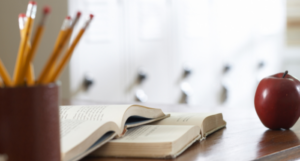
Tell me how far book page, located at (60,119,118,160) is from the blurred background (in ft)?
4.38

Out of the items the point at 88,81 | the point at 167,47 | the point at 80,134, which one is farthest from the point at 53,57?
the point at 167,47

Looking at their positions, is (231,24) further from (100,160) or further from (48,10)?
(48,10)

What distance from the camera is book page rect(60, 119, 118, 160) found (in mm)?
548

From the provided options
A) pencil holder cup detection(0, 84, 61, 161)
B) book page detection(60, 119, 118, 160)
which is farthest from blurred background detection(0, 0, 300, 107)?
pencil holder cup detection(0, 84, 61, 161)

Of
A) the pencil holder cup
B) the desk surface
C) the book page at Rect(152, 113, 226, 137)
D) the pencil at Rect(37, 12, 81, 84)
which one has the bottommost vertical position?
the desk surface

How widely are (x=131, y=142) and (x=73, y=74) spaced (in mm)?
1742

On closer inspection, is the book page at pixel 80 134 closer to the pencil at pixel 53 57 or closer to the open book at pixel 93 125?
the open book at pixel 93 125

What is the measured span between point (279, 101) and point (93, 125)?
448 millimetres

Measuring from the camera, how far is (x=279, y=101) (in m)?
0.84

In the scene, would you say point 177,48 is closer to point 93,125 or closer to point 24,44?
point 93,125

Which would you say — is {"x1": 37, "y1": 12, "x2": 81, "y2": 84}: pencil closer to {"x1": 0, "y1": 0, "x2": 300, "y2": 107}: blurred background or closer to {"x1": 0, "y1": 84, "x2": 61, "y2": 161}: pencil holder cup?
{"x1": 0, "y1": 84, "x2": 61, "y2": 161}: pencil holder cup

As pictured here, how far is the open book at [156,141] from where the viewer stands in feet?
2.02

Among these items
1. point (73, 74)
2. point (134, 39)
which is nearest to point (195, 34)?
point (134, 39)

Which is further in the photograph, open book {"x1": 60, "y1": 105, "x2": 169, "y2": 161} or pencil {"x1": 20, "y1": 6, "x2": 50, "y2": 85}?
open book {"x1": 60, "y1": 105, "x2": 169, "y2": 161}
